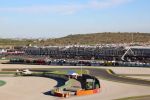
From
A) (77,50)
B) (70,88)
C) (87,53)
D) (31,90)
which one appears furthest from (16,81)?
(77,50)

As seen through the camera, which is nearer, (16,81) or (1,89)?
(1,89)

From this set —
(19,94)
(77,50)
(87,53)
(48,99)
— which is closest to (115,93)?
(48,99)

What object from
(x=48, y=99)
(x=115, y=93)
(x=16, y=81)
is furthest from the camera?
(x=16, y=81)

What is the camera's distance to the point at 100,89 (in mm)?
53406

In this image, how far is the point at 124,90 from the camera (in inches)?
2108

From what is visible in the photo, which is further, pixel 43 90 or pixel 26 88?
pixel 26 88

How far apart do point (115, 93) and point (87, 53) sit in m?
75.9

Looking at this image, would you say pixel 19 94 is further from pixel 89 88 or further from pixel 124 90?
pixel 124 90

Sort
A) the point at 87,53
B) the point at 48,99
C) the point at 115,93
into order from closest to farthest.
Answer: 1. the point at 48,99
2. the point at 115,93
3. the point at 87,53

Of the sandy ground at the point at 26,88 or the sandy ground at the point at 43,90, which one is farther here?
the sandy ground at the point at 26,88

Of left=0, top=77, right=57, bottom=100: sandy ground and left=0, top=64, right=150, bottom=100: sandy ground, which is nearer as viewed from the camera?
left=0, top=64, right=150, bottom=100: sandy ground

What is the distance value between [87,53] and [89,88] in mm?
75325

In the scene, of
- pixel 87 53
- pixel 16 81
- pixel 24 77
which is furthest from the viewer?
pixel 87 53

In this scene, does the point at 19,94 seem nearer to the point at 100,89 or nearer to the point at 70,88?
the point at 70,88
